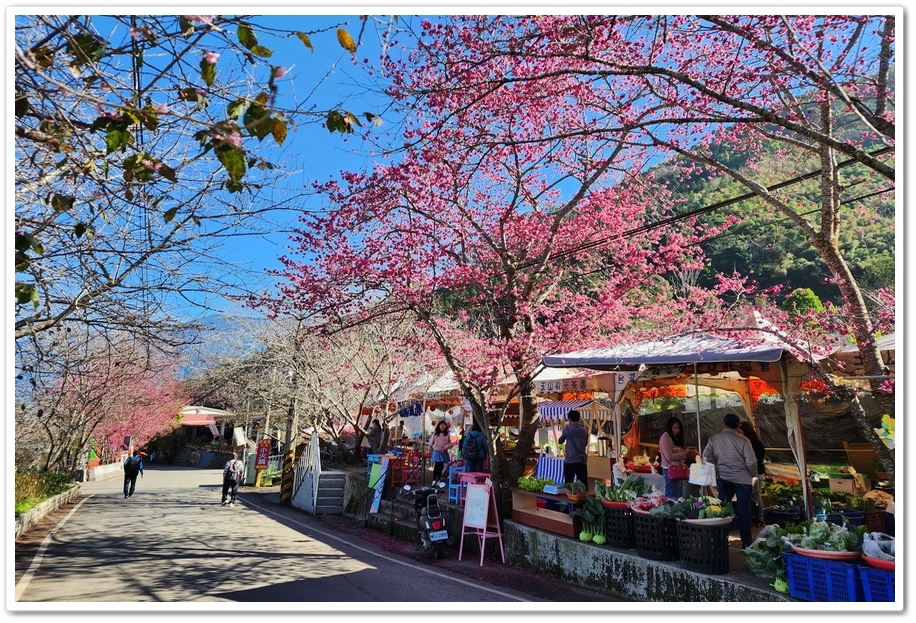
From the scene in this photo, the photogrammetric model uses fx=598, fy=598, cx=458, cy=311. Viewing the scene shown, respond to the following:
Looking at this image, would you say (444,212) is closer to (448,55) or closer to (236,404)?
(448,55)

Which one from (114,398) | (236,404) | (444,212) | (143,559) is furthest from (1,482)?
(236,404)

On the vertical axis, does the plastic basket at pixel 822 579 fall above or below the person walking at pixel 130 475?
above

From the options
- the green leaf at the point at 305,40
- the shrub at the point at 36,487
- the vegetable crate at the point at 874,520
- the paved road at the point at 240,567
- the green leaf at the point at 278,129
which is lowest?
the paved road at the point at 240,567

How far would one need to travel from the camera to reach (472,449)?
430 inches

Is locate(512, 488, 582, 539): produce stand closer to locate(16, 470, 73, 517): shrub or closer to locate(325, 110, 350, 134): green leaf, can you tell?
locate(325, 110, 350, 134): green leaf

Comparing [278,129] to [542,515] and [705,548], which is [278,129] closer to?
[705,548]

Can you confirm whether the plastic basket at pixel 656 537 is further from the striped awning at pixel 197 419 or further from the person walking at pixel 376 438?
the striped awning at pixel 197 419

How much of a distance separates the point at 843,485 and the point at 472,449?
20.2 feet

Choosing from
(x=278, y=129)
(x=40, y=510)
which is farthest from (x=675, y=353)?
(x=40, y=510)

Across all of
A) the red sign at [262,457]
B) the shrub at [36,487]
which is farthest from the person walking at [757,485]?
the red sign at [262,457]

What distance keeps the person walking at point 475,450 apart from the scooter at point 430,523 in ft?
3.63

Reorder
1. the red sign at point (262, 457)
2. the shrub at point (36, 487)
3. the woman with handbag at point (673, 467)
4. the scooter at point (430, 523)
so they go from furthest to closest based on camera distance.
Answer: the red sign at point (262, 457) → the shrub at point (36, 487) → the scooter at point (430, 523) → the woman with handbag at point (673, 467)

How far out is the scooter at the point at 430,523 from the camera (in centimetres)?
942

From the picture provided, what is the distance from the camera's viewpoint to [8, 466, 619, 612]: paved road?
716cm
